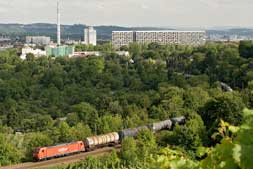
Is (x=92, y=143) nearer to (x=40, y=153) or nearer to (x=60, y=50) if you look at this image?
(x=40, y=153)

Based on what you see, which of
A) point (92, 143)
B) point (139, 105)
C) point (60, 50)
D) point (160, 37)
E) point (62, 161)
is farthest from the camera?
Result: point (160, 37)

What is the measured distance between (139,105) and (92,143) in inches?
363

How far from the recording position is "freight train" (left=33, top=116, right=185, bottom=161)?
19.5m

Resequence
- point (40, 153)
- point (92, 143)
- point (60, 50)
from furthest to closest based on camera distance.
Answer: point (60, 50), point (92, 143), point (40, 153)

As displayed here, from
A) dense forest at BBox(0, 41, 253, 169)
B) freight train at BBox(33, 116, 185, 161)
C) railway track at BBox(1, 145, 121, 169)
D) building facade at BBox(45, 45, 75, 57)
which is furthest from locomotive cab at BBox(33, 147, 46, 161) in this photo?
building facade at BBox(45, 45, 75, 57)

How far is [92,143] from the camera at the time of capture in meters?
21.3

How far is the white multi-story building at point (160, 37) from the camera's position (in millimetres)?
104625

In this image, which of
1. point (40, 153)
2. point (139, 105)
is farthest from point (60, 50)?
point (40, 153)

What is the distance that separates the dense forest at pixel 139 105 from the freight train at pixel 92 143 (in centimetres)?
82

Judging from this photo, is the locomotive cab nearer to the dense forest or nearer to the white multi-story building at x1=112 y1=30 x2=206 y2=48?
the dense forest

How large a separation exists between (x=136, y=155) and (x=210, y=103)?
5.58m

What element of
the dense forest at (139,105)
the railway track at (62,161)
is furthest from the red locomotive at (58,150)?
the dense forest at (139,105)

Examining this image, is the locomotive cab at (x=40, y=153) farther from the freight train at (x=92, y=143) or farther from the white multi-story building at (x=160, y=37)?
the white multi-story building at (x=160, y=37)

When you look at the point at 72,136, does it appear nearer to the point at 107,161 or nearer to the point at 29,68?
the point at 107,161
